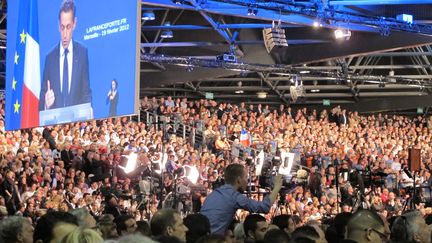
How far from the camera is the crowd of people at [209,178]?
6535mm

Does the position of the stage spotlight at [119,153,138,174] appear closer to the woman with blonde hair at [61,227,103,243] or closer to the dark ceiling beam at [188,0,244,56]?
the dark ceiling beam at [188,0,244,56]

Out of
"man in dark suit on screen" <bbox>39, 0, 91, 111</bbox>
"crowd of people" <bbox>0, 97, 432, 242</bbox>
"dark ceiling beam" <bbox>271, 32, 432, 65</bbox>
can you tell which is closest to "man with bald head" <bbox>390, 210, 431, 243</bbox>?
"crowd of people" <bbox>0, 97, 432, 242</bbox>

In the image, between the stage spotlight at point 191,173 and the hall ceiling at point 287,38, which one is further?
the stage spotlight at point 191,173

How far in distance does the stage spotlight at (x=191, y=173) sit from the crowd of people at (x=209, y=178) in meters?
0.05

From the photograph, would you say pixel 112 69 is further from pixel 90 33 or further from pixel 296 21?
pixel 296 21

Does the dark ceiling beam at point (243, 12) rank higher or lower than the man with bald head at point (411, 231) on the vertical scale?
higher

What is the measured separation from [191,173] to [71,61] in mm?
12543

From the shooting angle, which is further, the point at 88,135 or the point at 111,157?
the point at 88,135

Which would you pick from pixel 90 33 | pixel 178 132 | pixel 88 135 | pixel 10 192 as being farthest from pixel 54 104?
pixel 178 132

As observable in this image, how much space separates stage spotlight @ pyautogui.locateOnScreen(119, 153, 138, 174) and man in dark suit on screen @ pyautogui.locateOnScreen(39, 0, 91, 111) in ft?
26.8

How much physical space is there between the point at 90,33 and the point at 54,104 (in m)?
1.19

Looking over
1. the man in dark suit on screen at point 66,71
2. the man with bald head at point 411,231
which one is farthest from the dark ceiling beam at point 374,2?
the man with bald head at point 411,231

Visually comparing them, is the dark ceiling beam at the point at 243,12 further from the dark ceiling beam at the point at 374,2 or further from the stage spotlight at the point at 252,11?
the dark ceiling beam at the point at 374,2

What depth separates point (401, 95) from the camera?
40.6 m
